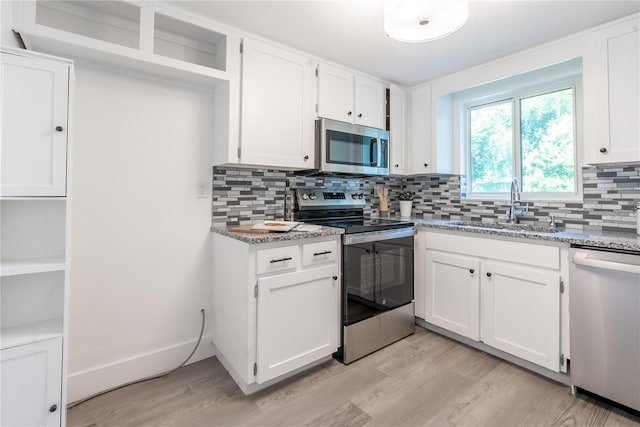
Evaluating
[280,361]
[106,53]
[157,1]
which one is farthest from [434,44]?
[280,361]

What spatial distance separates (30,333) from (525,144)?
341 centimetres

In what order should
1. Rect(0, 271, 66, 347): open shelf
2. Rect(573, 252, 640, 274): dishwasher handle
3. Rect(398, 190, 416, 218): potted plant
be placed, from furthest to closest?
1. Rect(398, 190, 416, 218): potted plant
2. Rect(573, 252, 640, 274): dishwasher handle
3. Rect(0, 271, 66, 347): open shelf

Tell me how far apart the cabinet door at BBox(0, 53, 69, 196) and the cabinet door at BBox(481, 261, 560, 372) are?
245cm

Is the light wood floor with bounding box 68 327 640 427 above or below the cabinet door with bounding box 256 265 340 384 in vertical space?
below

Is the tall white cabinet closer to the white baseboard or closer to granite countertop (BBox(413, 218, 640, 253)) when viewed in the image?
the white baseboard

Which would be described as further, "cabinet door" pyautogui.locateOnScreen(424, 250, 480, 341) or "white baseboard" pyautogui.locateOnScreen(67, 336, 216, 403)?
"cabinet door" pyautogui.locateOnScreen(424, 250, 480, 341)

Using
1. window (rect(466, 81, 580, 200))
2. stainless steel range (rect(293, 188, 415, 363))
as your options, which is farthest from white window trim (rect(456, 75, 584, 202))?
stainless steel range (rect(293, 188, 415, 363))

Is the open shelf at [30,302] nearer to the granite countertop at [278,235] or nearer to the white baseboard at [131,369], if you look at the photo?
the white baseboard at [131,369]

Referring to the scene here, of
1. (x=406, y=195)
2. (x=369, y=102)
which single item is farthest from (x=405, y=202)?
(x=369, y=102)

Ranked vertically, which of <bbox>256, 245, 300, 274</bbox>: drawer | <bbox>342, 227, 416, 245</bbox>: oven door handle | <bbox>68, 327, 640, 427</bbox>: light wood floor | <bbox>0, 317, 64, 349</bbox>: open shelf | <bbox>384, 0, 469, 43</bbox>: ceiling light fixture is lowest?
<bbox>68, 327, 640, 427</bbox>: light wood floor

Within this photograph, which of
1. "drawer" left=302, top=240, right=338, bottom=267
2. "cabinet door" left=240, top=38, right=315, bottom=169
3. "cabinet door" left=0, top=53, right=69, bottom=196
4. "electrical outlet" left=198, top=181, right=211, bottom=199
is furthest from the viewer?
"electrical outlet" left=198, top=181, right=211, bottom=199

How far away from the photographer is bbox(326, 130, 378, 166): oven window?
2344 mm

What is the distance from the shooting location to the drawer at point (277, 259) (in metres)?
1.71

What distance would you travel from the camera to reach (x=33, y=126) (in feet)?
4.06
